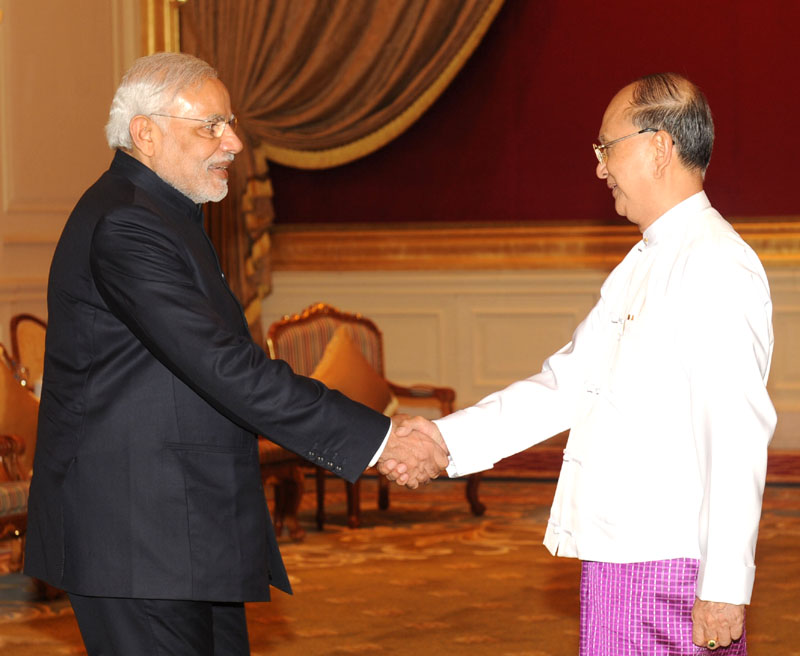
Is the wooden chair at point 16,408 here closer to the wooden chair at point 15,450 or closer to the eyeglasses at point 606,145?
the wooden chair at point 15,450

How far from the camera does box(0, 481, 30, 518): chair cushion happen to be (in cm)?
463

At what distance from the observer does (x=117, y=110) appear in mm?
2457

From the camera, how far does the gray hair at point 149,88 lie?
7.98 ft

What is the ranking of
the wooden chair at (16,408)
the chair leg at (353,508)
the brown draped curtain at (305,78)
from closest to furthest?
the wooden chair at (16,408), the chair leg at (353,508), the brown draped curtain at (305,78)

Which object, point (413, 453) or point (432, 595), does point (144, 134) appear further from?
point (432, 595)

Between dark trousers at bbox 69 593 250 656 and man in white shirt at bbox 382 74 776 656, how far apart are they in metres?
0.69

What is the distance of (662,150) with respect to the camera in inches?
88.6

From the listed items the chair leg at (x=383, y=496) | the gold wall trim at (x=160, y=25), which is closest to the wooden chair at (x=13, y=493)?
the chair leg at (x=383, y=496)

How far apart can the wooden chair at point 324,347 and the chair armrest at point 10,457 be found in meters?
1.55

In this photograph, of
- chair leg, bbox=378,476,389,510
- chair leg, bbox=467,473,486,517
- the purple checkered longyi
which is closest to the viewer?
the purple checkered longyi

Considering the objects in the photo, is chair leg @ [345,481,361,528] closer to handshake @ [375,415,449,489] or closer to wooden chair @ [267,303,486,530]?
wooden chair @ [267,303,486,530]

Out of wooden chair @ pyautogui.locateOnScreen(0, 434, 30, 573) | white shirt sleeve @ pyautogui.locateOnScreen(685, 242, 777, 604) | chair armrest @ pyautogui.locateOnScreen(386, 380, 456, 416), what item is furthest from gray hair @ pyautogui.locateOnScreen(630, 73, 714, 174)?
chair armrest @ pyautogui.locateOnScreen(386, 380, 456, 416)

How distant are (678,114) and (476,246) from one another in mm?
5783

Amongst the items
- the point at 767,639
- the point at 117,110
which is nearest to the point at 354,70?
the point at 767,639
